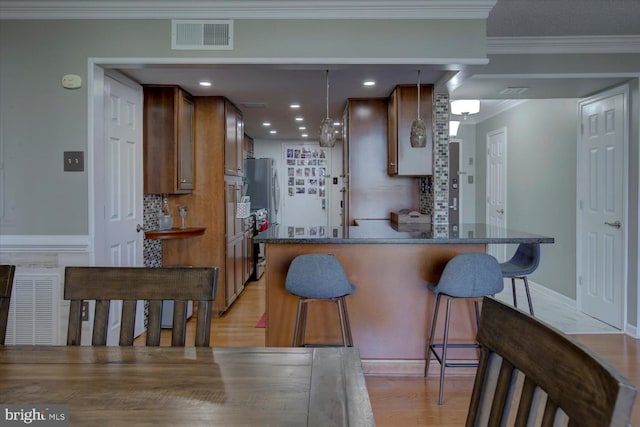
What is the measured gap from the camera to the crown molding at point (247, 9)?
9.25ft

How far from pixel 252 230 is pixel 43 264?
3.19m

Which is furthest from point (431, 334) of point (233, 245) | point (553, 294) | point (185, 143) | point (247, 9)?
point (553, 294)

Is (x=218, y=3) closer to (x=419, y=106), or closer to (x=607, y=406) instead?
(x=419, y=106)

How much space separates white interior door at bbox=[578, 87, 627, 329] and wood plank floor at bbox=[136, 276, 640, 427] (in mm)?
462

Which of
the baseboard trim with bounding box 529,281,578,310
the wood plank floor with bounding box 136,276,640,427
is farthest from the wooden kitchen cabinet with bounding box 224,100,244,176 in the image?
the baseboard trim with bounding box 529,281,578,310

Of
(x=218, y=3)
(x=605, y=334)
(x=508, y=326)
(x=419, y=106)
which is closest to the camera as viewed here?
(x=508, y=326)

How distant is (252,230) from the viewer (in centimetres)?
595

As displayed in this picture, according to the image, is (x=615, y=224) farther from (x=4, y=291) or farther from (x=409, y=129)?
(x=4, y=291)

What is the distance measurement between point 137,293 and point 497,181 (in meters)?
6.04

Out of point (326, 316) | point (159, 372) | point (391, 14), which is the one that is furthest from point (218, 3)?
point (159, 372)

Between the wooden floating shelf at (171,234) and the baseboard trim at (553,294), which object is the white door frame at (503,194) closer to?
the baseboard trim at (553,294)

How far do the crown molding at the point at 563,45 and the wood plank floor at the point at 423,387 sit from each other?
236 cm

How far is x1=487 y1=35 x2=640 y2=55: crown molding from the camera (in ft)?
12.0

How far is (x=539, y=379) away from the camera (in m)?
0.72
